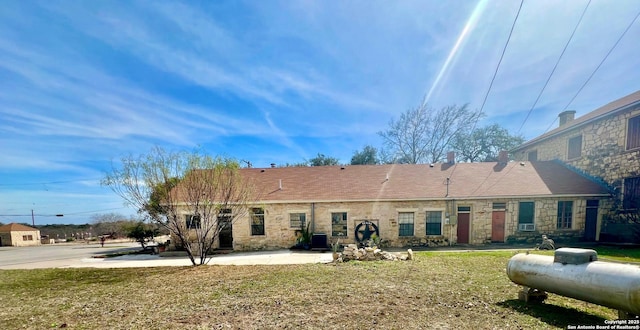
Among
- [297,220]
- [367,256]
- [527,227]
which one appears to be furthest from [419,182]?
[297,220]

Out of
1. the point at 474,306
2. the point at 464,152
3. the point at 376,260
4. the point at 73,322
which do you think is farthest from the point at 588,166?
the point at 73,322

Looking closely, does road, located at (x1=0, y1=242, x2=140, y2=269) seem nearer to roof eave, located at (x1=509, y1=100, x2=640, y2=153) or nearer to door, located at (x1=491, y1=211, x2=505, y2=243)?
door, located at (x1=491, y1=211, x2=505, y2=243)

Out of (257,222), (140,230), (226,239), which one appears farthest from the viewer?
(140,230)

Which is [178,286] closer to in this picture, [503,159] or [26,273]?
[26,273]

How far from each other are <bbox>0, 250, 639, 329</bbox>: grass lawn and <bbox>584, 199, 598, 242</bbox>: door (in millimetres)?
10434

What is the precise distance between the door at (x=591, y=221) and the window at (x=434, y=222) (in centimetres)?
842

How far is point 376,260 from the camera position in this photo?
948cm

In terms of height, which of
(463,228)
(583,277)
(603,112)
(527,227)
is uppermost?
(603,112)

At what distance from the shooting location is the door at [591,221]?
13836 millimetres

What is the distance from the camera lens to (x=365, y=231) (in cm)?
1378

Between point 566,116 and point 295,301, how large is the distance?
25.6m

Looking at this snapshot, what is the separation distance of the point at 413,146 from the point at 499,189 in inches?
473

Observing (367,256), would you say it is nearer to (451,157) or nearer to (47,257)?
(451,157)

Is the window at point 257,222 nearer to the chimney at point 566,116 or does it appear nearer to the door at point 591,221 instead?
the door at point 591,221
